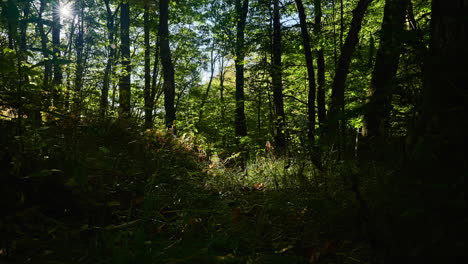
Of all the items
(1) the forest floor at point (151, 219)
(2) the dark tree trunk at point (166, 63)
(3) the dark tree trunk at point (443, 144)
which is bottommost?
(1) the forest floor at point (151, 219)

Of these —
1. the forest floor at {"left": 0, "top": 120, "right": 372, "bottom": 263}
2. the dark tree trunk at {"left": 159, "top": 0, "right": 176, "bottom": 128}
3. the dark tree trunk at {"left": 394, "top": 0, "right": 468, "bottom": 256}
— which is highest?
the dark tree trunk at {"left": 159, "top": 0, "right": 176, "bottom": 128}

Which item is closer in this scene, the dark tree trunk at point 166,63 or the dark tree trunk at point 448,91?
the dark tree trunk at point 448,91

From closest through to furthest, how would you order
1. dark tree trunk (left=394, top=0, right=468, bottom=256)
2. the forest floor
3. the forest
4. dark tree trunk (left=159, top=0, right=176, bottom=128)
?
dark tree trunk (left=394, top=0, right=468, bottom=256)
the forest
the forest floor
dark tree trunk (left=159, top=0, right=176, bottom=128)

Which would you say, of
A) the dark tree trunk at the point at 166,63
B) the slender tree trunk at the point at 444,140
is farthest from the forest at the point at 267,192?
the dark tree trunk at the point at 166,63

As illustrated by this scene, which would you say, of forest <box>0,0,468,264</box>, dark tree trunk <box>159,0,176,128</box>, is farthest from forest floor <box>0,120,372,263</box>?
dark tree trunk <box>159,0,176,128</box>

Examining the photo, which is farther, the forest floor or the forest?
the forest floor

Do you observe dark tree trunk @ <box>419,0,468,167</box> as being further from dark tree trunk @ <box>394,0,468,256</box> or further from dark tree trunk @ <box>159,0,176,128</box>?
dark tree trunk @ <box>159,0,176,128</box>

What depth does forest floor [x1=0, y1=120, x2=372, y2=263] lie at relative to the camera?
1499mm

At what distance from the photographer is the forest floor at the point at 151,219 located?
1.50 m

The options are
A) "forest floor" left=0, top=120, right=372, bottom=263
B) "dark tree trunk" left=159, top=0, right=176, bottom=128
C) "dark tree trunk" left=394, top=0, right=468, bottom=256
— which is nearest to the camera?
"dark tree trunk" left=394, top=0, right=468, bottom=256

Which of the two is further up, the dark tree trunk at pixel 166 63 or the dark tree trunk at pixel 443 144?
the dark tree trunk at pixel 166 63

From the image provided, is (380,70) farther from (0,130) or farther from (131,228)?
(0,130)

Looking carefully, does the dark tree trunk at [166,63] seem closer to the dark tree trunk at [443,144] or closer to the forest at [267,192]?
the forest at [267,192]

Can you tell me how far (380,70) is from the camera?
4410 mm
